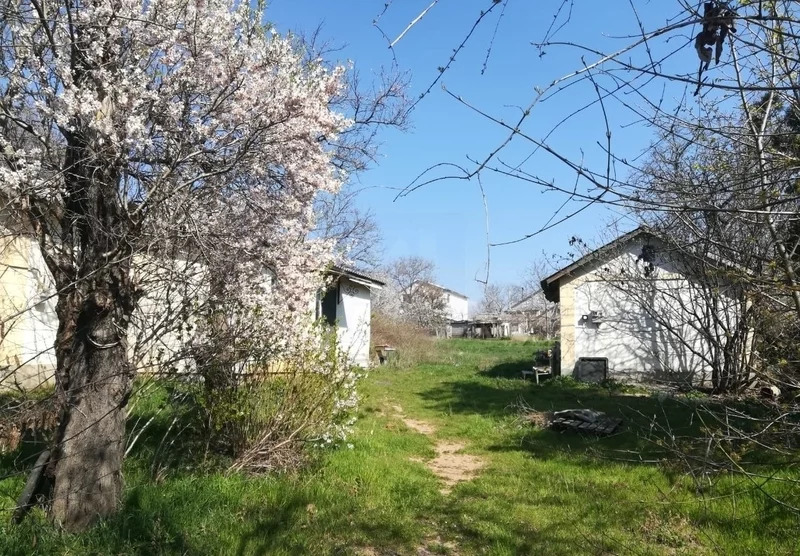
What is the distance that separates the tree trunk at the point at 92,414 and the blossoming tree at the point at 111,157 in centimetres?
1

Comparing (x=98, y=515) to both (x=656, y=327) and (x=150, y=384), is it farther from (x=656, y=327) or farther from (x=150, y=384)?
(x=656, y=327)

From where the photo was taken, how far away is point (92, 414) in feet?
15.7

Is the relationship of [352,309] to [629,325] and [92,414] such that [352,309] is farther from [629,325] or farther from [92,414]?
[92,414]

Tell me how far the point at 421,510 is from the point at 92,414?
3.34 meters

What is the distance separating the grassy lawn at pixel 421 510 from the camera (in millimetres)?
4633

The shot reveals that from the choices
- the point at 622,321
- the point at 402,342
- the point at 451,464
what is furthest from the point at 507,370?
the point at 451,464

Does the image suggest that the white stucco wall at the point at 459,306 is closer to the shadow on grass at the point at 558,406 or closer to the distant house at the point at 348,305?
the distant house at the point at 348,305

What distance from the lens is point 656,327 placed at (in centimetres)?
1702

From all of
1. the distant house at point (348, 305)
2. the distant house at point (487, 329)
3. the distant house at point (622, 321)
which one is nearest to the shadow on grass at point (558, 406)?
the distant house at point (622, 321)

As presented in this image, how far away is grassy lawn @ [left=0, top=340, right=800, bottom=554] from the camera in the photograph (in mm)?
4633


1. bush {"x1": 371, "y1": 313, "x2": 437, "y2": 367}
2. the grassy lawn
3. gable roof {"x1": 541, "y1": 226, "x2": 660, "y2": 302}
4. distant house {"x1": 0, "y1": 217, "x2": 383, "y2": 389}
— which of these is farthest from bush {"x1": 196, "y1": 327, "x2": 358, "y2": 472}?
bush {"x1": 371, "y1": 313, "x2": 437, "y2": 367}

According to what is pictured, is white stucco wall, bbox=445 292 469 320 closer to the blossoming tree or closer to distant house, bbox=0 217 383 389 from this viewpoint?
distant house, bbox=0 217 383 389

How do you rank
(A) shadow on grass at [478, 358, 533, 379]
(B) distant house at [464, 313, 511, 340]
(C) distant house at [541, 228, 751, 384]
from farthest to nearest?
(B) distant house at [464, 313, 511, 340]
(A) shadow on grass at [478, 358, 533, 379]
(C) distant house at [541, 228, 751, 384]

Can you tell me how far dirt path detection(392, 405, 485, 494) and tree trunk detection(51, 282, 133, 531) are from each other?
12.1ft
